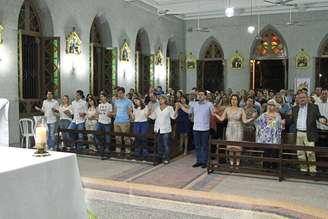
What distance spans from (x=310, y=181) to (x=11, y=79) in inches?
304

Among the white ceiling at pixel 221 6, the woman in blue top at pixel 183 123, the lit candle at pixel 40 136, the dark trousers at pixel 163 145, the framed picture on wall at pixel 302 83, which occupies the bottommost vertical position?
the dark trousers at pixel 163 145

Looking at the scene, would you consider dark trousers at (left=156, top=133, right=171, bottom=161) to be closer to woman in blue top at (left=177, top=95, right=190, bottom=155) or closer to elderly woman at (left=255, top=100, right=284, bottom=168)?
woman in blue top at (left=177, top=95, right=190, bottom=155)

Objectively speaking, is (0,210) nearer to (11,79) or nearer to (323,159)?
(323,159)

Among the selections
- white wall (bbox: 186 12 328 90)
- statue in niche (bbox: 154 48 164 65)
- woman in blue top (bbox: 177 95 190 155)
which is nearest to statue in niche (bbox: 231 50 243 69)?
white wall (bbox: 186 12 328 90)

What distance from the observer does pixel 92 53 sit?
13672mm

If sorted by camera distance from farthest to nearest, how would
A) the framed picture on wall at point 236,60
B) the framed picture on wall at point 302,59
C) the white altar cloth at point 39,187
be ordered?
the framed picture on wall at point 236,60, the framed picture on wall at point 302,59, the white altar cloth at point 39,187

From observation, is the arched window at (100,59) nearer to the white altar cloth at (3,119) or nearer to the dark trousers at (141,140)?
the dark trousers at (141,140)

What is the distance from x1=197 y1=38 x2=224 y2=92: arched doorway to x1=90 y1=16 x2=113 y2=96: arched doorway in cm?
720

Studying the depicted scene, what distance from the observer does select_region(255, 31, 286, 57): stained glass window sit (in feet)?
64.4

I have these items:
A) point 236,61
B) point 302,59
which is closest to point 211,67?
point 236,61

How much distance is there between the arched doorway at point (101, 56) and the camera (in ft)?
46.7

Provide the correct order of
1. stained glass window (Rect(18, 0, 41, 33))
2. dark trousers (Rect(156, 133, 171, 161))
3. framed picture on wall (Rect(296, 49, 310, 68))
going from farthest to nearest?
framed picture on wall (Rect(296, 49, 310, 68)) < stained glass window (Rect(18, 0, 41, 33)) < dark trousers (Rect(156, 133, 171, 161))

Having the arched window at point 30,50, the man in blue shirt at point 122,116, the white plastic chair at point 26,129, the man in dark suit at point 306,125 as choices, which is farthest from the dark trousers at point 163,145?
the arched window at point 30,50

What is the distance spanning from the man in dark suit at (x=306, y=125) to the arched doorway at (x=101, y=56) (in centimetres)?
824
